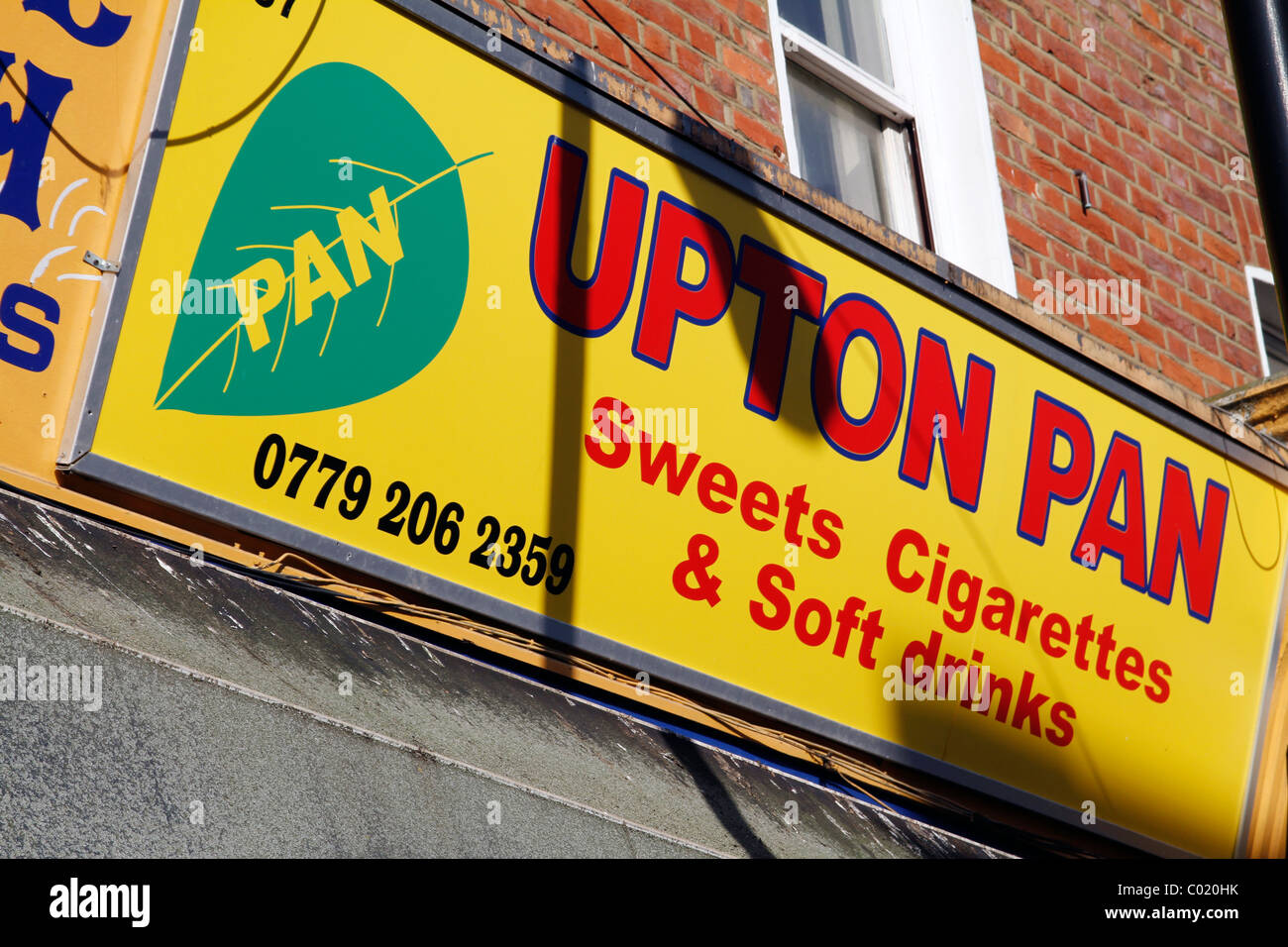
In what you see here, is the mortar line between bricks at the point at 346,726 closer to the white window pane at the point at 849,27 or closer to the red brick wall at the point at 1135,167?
the red brick wall at the point at 1135,167

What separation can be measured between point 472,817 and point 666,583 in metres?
1.03

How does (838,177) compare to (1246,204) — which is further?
(1246,204)

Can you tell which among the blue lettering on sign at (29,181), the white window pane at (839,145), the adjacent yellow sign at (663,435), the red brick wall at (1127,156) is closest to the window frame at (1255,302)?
the red brick wall at (1127,156)

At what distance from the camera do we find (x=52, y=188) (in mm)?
2844

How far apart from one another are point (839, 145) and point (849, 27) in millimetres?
601

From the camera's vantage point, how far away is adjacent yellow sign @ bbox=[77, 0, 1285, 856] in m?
3.12

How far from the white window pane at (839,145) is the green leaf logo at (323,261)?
2.24 metres

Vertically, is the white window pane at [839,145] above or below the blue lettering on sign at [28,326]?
above

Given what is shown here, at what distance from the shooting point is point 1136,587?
498cm

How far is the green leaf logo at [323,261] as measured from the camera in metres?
3.05

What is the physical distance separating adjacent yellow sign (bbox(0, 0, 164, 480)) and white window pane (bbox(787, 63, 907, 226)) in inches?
115

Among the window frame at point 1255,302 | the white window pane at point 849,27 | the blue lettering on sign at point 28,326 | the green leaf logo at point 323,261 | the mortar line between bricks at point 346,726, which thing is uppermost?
the white window pane at point 849,27
